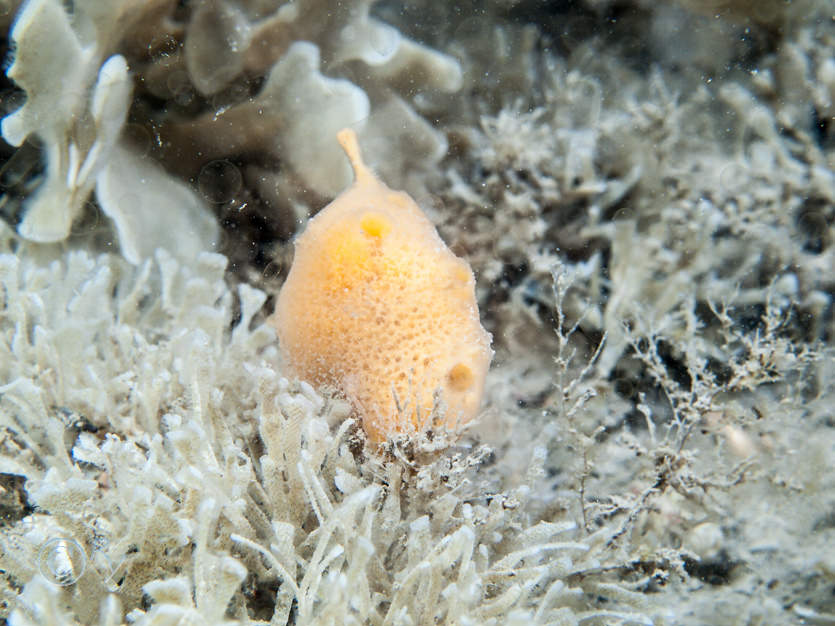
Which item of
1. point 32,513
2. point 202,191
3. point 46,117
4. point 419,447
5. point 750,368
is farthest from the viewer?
point 202,191

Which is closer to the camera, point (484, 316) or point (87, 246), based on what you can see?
point (484, 316)

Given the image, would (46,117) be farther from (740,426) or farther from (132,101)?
(740,426)

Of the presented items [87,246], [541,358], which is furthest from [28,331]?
[541,358]

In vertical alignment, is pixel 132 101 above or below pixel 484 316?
above

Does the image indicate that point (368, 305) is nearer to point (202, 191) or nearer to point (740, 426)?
point (202, 191)

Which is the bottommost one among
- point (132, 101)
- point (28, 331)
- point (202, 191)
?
point (28, 331)

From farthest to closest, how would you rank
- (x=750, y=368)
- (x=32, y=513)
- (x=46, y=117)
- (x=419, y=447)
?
(x=46, y=117) < (x=750, y=368) < (x=32, y=513) < (x=419, y=447)
